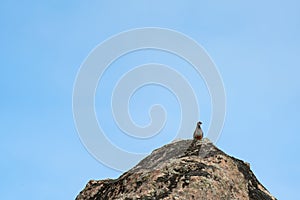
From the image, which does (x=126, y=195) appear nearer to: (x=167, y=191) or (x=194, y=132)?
(x=167, y=191)

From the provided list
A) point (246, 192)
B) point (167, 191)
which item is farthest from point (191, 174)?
point (246, 192)

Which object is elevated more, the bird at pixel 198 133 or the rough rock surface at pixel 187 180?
the bird at pixel 198 133

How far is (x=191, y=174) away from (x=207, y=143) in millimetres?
2238

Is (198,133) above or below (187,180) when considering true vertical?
above

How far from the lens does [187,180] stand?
11.2m

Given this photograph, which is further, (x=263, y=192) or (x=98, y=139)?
(x=98, y=139)

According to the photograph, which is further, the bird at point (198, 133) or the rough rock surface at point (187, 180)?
the bird at point (198, 133)

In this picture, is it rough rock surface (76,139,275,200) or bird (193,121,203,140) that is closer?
rough rock surface (76,139,275,200)

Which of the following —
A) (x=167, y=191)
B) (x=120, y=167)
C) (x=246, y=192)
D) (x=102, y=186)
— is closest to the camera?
(x=167, y=191)

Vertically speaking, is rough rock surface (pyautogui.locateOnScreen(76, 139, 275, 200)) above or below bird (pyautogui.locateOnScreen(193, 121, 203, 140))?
below

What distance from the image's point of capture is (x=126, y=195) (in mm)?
11398

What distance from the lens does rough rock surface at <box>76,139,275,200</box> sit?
36.2 ft

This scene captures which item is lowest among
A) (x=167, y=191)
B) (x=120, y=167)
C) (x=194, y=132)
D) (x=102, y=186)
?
(x=167, y=191)

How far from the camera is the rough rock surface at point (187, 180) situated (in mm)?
11047
